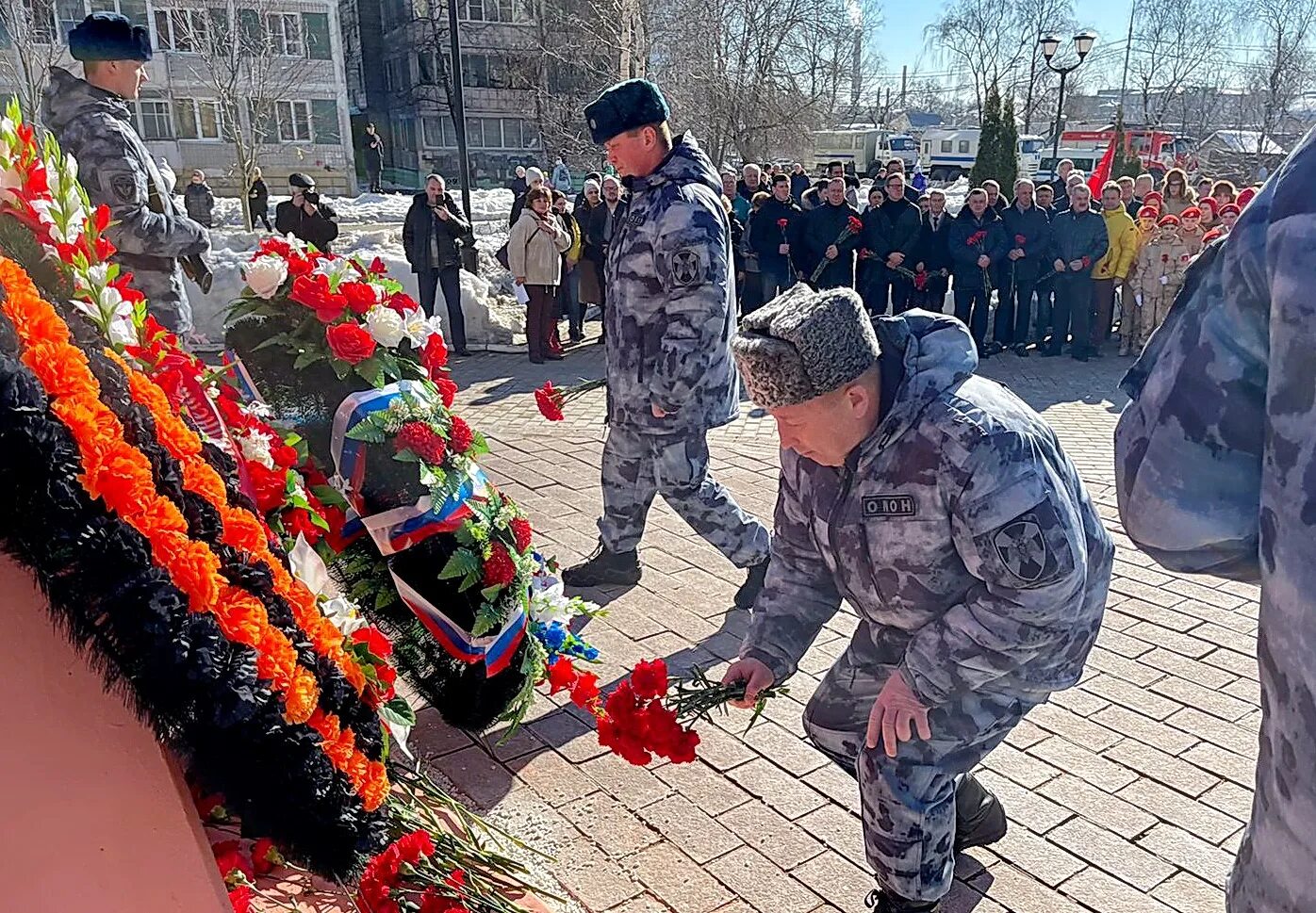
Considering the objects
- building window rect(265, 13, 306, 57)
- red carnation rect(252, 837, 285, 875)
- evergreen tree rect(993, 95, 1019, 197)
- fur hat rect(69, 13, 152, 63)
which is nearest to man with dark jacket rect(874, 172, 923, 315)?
fur hat rect(69, 13, 152, 63)

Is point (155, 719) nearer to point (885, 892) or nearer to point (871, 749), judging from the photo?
point (871, 749)

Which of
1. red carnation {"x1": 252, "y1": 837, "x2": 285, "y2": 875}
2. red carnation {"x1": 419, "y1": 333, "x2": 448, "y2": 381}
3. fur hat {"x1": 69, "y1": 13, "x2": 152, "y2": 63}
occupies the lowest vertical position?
red carnation {"x1": 252, "y1": 837, "x2": 285, "y2": 875}

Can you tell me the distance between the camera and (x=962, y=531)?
2188 millimetres

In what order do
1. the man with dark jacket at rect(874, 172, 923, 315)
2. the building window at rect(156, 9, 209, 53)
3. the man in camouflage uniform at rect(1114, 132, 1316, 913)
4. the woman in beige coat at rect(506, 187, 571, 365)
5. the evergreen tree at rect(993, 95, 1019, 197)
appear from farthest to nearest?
the building window at rect(156, 9, 209, 53), the evergreen tree at rect(993, 95, 1019, 197), the man with dark jacket at rect(874, 172, 923, 315), the woman in beige coat at rect(506, 187, 571, 365), the man in camouflage uniform at rect(1114, 132, 1316, 913)

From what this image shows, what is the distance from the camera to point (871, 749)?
2445 millimetres

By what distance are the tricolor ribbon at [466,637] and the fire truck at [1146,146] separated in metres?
21.8

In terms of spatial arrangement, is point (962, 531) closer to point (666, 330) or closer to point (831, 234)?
point (666, 330)

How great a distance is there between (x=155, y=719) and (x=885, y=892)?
177cm

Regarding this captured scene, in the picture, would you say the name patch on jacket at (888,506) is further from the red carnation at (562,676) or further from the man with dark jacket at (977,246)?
the man with dark jacket at (977,246)

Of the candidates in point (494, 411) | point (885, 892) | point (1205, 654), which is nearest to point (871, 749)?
point (885, 892)

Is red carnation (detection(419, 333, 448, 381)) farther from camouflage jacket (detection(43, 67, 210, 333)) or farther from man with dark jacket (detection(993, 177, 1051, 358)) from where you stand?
man with dark jacket (detection(993, 177, 1051, 358))

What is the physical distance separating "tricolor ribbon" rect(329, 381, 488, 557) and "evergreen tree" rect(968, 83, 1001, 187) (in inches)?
736

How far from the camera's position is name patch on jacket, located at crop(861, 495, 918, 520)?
2.24m

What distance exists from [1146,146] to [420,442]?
3770cm
